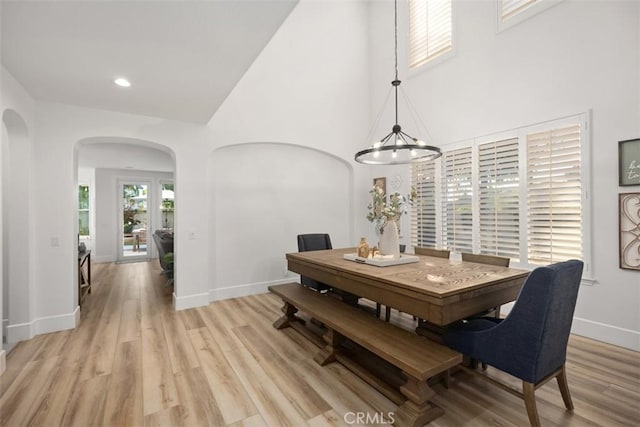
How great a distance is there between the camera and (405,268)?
2686mm

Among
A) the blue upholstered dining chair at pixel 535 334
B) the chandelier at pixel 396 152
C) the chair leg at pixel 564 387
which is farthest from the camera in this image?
the chandelier at pixel 396 152

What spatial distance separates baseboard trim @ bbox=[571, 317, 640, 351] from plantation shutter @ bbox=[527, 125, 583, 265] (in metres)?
0.69

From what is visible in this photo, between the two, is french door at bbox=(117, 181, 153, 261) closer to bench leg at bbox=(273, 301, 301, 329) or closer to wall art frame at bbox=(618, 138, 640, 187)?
bench leg at bbox=(273, 301, 301, 329)

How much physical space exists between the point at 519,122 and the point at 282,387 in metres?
3.91

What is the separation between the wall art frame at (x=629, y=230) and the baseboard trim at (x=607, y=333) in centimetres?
63

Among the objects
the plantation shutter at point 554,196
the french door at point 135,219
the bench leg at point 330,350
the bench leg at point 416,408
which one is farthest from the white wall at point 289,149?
the french door at point 135,219

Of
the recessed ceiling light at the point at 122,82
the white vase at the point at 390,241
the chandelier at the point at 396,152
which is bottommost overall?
the white vase at the point at 390,241

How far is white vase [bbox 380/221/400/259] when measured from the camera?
2.97 metres

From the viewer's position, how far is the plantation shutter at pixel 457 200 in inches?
165

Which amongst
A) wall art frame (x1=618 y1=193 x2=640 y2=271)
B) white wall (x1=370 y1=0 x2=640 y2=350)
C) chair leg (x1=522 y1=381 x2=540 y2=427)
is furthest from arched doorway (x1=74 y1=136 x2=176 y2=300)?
wall art frame (x1=618 y1=193 x2=640 y2=271)

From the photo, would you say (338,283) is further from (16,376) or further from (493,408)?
(16,376)

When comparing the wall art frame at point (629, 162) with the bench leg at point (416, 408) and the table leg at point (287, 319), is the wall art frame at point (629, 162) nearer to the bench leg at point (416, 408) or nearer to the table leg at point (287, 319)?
the bench leg at point (416, 408)

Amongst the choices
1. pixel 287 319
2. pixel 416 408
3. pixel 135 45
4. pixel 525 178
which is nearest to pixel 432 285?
pixel 416 408

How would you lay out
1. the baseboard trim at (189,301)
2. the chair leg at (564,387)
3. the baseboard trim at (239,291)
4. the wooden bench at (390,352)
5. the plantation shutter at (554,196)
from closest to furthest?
1. the wooden bench at (390,352)
2. the chair leg at (564,387)
3. the plantation shutter at (554,196)
4. the baseboard trim at (189,301)
5. the baseboard trim at (239,291)
